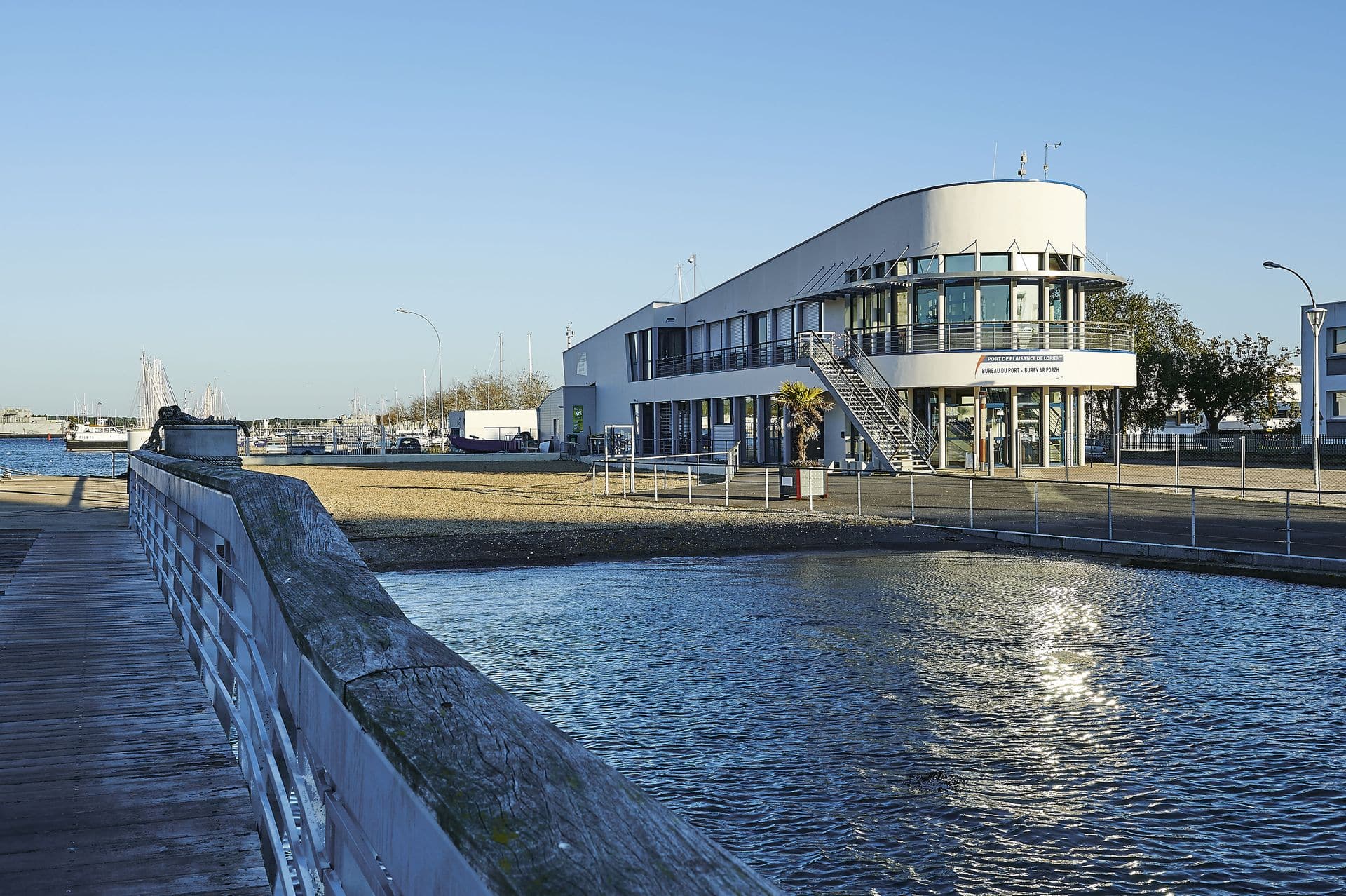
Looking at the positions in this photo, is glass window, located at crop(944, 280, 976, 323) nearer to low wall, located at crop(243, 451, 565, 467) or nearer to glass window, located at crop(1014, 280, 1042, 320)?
glass window, located at crop(1014, 280, 1042, 320)

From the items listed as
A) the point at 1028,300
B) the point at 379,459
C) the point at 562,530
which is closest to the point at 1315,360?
the point at 1028,300

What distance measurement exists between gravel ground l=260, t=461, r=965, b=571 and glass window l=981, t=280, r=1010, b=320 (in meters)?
17.0

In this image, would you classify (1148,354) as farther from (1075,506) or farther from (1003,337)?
(1075,506)

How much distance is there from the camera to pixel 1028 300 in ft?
145

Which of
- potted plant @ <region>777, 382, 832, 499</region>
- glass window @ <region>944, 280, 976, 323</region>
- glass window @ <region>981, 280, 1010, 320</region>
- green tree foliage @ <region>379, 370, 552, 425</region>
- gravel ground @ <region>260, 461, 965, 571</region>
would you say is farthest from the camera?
green tree foliage @ <region>379, 370, 552, 425</region>

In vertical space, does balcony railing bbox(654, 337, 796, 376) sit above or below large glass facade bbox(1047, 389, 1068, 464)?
above

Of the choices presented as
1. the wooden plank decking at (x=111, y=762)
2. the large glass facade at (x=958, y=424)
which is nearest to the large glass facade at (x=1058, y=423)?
the large glass facade at (x=958, y=424)

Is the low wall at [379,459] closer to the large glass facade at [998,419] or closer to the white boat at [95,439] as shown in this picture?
the large glass facade at [998,419]

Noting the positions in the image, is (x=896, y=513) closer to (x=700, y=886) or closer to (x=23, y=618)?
(x=23, y=618)

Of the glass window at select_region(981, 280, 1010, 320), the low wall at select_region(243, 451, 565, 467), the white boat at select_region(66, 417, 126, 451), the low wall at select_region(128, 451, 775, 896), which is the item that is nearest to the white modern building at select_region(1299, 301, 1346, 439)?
the glass window at select_region(981, 280, 1010, 320)

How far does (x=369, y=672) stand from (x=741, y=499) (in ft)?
105

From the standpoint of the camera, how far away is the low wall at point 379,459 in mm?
69312

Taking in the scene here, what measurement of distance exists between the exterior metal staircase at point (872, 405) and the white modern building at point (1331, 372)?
34.3m

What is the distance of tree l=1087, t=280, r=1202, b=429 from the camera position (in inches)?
3201
